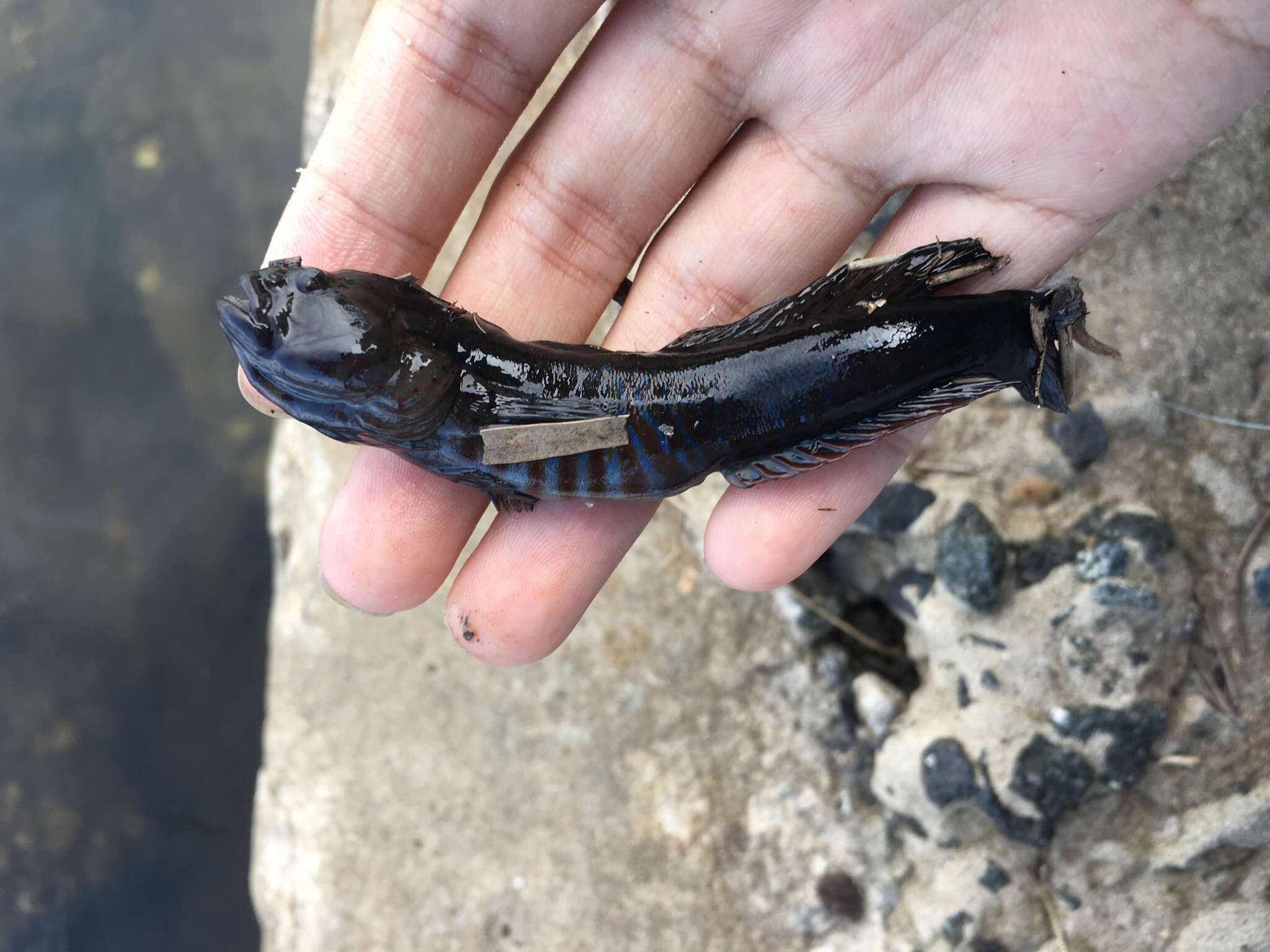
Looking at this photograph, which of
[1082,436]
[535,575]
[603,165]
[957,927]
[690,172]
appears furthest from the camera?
[1082,436]

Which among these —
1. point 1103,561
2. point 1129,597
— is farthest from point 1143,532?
point 1129,597

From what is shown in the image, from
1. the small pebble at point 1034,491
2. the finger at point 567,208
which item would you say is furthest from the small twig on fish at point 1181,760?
the finger at point 567,208

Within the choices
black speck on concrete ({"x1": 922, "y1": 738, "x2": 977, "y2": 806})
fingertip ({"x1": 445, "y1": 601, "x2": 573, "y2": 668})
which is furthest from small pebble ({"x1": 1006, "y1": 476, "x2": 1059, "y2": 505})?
fingertip ({"x1": 445, "y1": 601, "x2": 573, "y2": 668})

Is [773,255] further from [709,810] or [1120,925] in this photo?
[1120,925]

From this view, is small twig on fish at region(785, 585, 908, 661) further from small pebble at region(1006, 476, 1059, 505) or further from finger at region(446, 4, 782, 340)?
finger at region(446, 4, 782, 340)

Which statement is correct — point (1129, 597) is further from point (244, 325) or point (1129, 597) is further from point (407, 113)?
point (244, 325)

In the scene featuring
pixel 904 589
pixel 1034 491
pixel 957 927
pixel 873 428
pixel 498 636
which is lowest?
pixel 957 927

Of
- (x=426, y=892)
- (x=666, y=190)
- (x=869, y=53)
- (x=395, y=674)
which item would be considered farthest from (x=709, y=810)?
(x=869, y=53)
